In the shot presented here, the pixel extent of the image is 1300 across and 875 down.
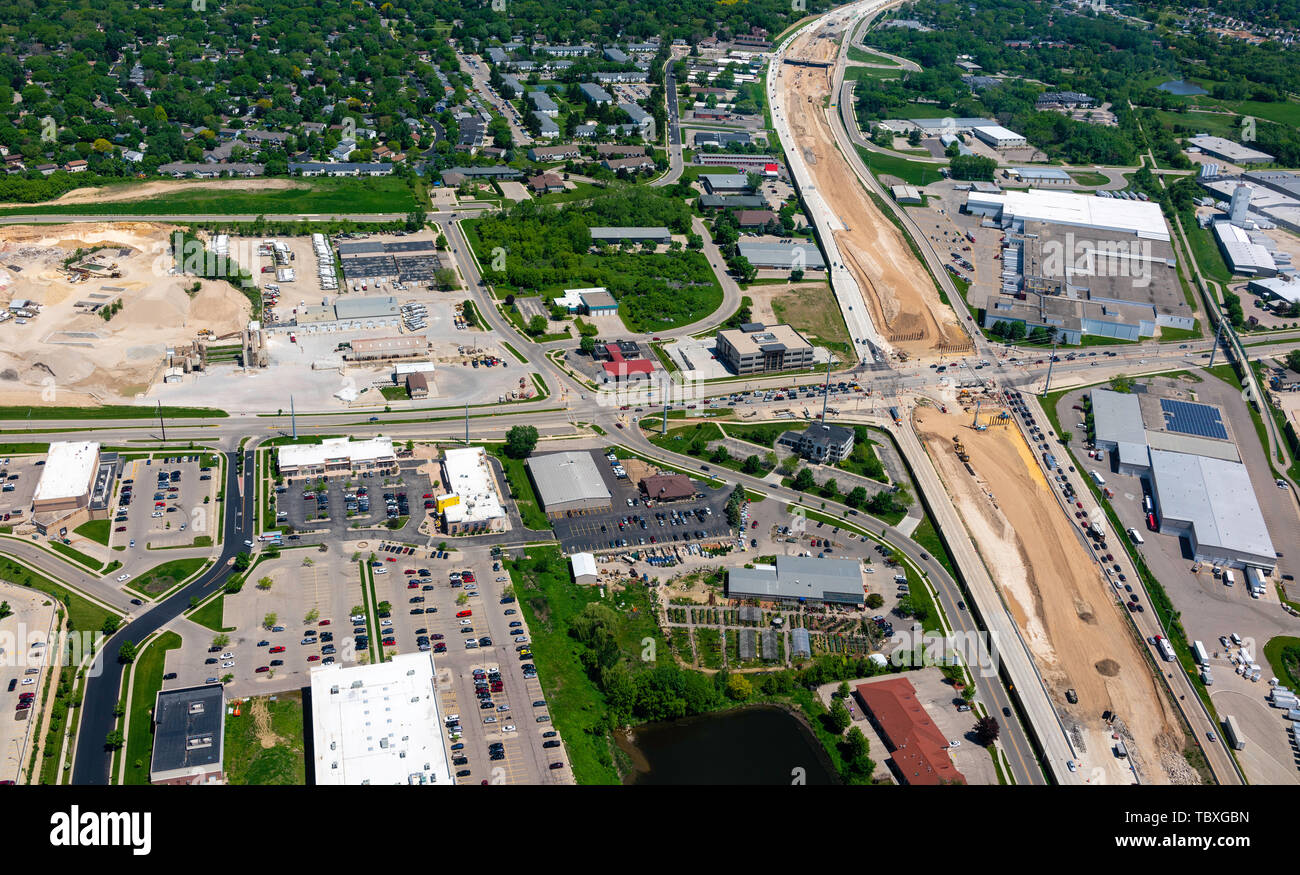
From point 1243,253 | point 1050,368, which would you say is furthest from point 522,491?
point 1243,253

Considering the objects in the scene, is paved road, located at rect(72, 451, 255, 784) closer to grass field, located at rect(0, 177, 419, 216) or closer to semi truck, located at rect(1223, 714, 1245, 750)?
semi truck, located at rect(1223, 714, 1245, 750)

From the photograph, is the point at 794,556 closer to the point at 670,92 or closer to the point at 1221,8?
the point at 670,92

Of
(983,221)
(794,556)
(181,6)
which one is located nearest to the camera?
(794,556)

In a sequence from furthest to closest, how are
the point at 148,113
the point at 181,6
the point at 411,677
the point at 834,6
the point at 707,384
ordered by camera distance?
the point at 834,6, the point at 181,6, the point at 148,113, the point at 707,384, the point at 411,677

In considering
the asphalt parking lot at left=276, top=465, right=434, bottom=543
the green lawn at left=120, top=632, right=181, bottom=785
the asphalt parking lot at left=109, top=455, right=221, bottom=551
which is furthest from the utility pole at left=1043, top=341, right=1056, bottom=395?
the green lawn at left=120, top=632, right=181, bottom=785

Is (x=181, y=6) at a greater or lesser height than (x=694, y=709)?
greater

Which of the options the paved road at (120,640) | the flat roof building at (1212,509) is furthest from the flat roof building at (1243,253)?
the paved road at (120,640)

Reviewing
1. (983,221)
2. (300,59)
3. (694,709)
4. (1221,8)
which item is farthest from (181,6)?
(1221,8)

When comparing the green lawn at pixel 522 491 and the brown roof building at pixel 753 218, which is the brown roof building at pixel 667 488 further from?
the brown roof building at pixel 753 218
